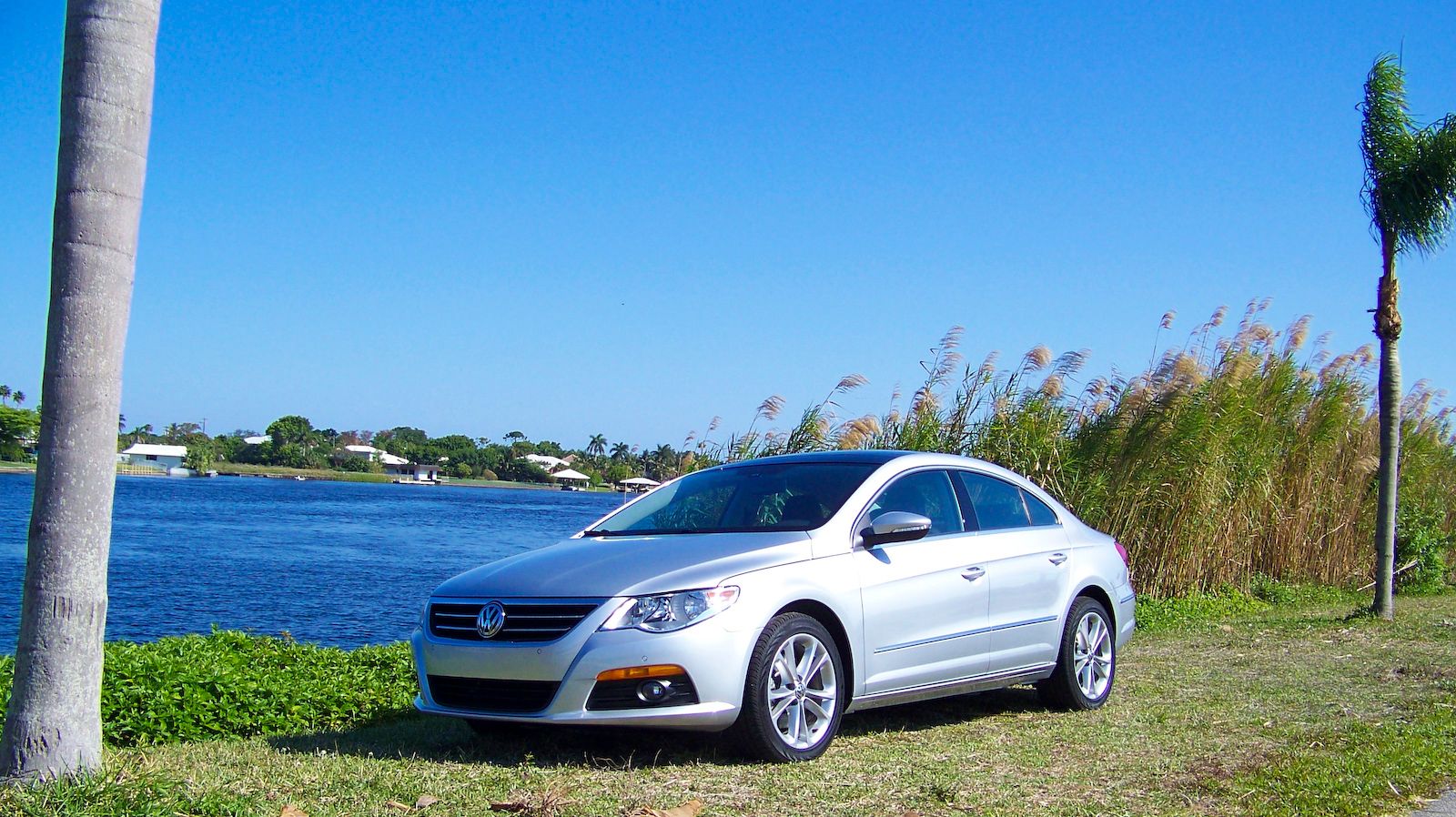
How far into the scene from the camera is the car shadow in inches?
240

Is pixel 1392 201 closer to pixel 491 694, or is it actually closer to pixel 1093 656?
pixel 1093 656

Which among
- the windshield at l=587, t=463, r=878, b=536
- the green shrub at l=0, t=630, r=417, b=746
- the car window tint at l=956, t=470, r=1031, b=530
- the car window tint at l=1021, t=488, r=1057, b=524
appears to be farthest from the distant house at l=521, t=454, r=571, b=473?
the windshield at l=587, t=463, r=878, b=536

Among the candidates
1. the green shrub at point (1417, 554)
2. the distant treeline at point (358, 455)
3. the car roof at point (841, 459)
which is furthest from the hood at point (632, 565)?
the distant treeline at point (358, 455)

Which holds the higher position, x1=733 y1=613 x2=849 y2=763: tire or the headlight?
the headlight

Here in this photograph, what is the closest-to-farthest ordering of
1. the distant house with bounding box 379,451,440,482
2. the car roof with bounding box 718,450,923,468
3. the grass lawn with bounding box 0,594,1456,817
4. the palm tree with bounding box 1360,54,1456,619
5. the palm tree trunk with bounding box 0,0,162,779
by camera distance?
the palm tree trunk with bounding box 0,0,162,779 < the grass lawn with bounding box 0,594,1456,817 < the car roof with bounding box 718,450,923,468 < the palm tree with bounding box 1360,54,1456,619 < the distant house with bounding box 379,451,440,482

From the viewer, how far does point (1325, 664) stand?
10.1 meters

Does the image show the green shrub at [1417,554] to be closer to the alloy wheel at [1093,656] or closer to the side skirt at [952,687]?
the alloy wheel at [1093,656]

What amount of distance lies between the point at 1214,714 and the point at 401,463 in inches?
5029

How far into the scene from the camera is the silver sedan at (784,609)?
228 inches

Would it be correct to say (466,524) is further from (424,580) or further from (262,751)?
(262,751)

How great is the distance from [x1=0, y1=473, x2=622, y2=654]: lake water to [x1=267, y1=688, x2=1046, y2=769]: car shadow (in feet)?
27.6

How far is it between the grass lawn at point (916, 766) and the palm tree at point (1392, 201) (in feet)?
17.0

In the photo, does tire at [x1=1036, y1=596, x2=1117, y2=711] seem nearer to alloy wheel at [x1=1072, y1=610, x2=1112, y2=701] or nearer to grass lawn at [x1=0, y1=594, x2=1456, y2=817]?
alloy wheel at [x1=1072, y1=610, x2=1112, y2=701]

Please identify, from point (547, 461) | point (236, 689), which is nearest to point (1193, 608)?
point (236, 689)
